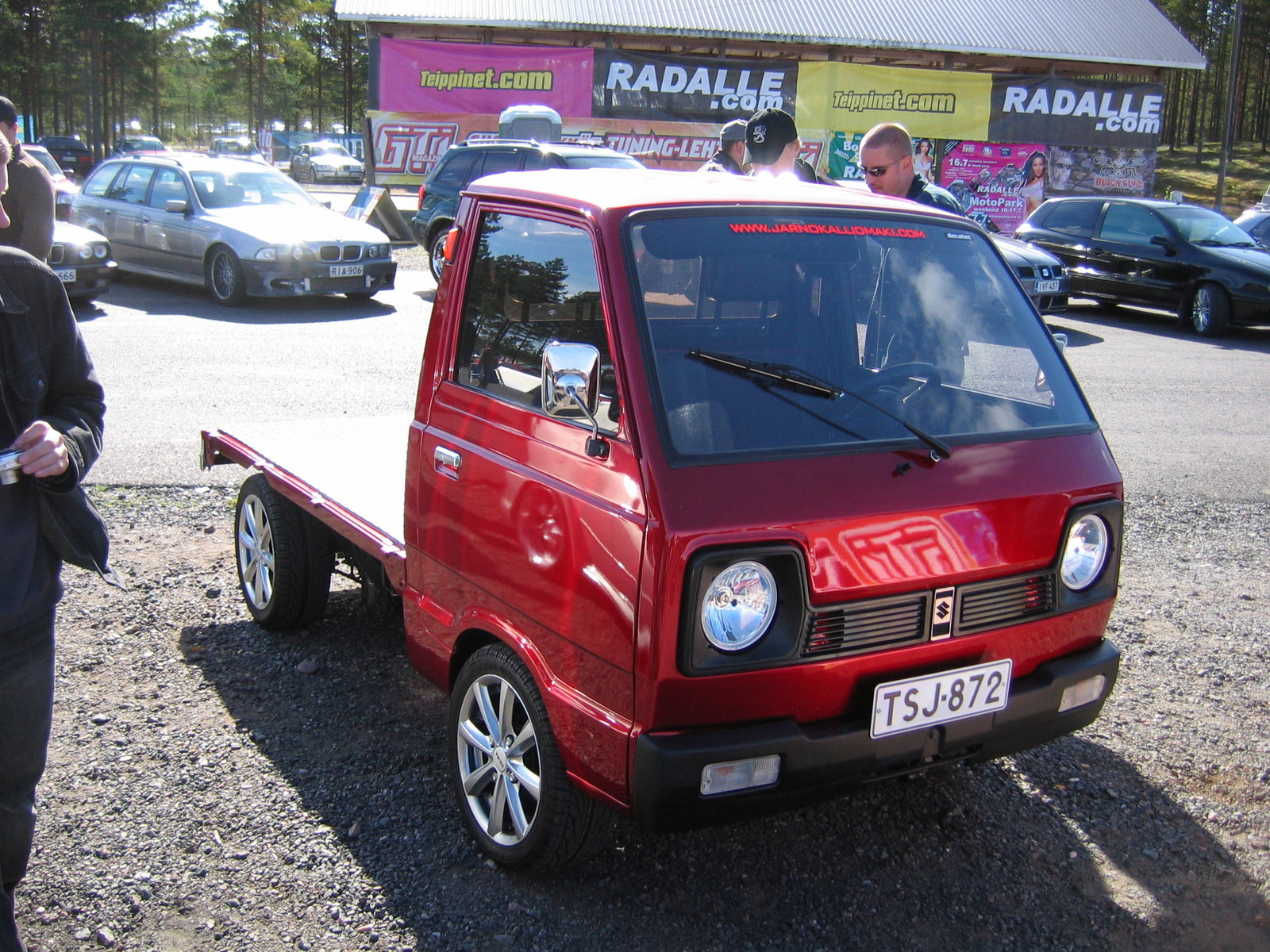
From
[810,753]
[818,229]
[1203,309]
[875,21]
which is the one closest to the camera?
[810,753]

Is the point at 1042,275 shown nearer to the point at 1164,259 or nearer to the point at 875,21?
the point at 1164,259

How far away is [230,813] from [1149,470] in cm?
667

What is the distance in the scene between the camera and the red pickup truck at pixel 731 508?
2.70 metres

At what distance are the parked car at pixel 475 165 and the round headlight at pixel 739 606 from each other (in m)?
12.8

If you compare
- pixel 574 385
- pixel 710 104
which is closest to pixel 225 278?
pixel 574 385

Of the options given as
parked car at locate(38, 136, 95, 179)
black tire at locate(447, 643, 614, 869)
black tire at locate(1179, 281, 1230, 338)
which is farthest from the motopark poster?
parked car at locate(38, 136, 95, 179)

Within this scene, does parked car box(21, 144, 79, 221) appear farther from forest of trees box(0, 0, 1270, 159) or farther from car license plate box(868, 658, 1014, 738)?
forest of trees box(0, 0, 1270, 159)

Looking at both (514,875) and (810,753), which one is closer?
(810,753)

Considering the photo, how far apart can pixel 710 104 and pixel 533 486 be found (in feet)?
81.8

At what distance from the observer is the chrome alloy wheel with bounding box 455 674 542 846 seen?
3.14m

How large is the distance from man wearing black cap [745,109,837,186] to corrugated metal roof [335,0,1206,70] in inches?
843

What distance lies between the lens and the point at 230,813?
3551mm

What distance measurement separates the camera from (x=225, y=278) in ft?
45.2

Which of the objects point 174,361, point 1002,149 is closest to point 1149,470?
point 174,361
